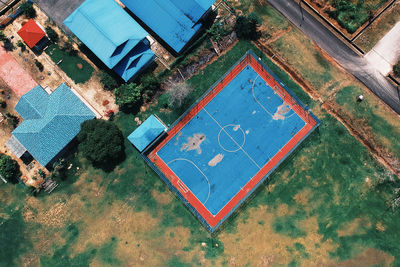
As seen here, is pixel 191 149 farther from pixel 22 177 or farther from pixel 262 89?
pixel 22 177

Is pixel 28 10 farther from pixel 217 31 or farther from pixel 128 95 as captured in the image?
pixel 217 31

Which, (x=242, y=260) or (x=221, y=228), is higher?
(x=221, y=228)

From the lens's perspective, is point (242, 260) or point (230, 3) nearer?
point (242, 260)

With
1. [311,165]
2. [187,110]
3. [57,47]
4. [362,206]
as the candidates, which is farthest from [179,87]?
[362,206]

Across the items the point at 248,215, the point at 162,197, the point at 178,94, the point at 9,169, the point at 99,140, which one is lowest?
the point at 248,215

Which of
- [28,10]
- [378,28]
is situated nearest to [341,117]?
[378,28]

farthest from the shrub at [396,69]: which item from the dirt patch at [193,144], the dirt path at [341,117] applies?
the dirt patch at [193,144]
